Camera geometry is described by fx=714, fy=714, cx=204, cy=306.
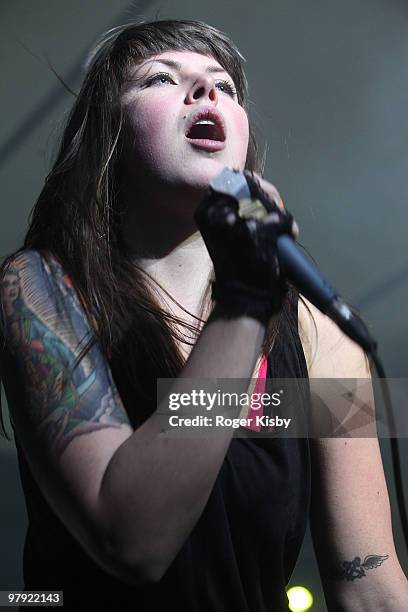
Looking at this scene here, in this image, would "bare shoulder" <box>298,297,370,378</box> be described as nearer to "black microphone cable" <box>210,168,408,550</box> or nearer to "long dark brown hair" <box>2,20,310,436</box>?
"long dark brown hair" <box>2,20,310,436</box>

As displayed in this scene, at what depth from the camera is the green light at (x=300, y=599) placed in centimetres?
234

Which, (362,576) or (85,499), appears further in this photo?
(362,576)

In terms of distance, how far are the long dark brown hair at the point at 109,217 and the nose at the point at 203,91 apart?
5.0 inches

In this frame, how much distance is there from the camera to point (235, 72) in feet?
4.27

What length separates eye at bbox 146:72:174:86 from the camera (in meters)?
1.14

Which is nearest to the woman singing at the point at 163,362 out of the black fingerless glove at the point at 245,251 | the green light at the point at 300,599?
the black fingerless glove at the point at 245,251

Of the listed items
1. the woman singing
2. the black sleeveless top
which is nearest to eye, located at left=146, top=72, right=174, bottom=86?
the woman singing

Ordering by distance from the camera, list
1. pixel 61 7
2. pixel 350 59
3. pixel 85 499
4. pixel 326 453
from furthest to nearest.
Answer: pixel 350 59
pixel 61 7
pixel 326 453
pixel 85 499

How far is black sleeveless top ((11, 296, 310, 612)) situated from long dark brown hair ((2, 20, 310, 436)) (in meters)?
0.08

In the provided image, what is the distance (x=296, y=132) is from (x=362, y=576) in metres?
1.68

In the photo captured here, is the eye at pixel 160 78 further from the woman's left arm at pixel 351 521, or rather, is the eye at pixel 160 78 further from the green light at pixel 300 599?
the green light at pixel 300 599

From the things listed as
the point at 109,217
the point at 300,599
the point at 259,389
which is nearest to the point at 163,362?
the point at 259,389

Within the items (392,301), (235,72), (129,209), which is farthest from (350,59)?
(129,209)

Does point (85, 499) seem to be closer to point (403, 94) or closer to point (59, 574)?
point (59, 574)
